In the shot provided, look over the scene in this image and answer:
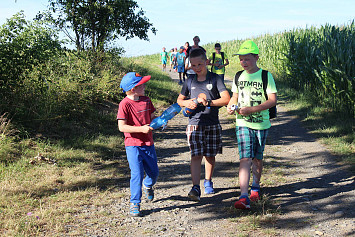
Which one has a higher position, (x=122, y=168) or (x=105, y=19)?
(x=105, y=19)

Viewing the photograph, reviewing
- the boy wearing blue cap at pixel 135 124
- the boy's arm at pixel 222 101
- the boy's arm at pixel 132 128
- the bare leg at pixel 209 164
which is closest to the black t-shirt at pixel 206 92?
the boy's arm at pixel 222 101

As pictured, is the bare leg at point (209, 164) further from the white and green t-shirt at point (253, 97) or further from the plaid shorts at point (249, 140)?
the white and green t-shirt at point (253, 97)

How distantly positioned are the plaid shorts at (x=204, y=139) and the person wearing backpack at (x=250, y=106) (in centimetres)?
36

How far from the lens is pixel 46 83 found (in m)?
7.92

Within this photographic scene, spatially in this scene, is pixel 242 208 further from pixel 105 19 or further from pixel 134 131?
pixel 105 19

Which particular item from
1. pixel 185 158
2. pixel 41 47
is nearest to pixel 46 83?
pixel 41 47

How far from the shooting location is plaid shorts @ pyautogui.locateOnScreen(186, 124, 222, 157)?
4434 millimetres

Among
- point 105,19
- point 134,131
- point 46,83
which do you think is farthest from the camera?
point 105,19

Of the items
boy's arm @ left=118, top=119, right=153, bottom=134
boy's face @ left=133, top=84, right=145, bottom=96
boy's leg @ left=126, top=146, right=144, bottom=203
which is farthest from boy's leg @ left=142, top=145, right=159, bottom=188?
boy's face @ left=133, top=84, right=145, bottom=96

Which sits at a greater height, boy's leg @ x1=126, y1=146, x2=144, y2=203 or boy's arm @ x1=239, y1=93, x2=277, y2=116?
boy's arm @ x1=239, y1=93, x2=277, y2=116

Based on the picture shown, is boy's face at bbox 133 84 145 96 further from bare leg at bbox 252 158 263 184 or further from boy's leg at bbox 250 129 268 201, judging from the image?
bare leg at bbox 252 158 263 184

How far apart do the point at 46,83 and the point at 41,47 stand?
874 millimetres

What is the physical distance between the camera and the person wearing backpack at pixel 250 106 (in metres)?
4.03

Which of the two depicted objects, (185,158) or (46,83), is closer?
(185,158)
